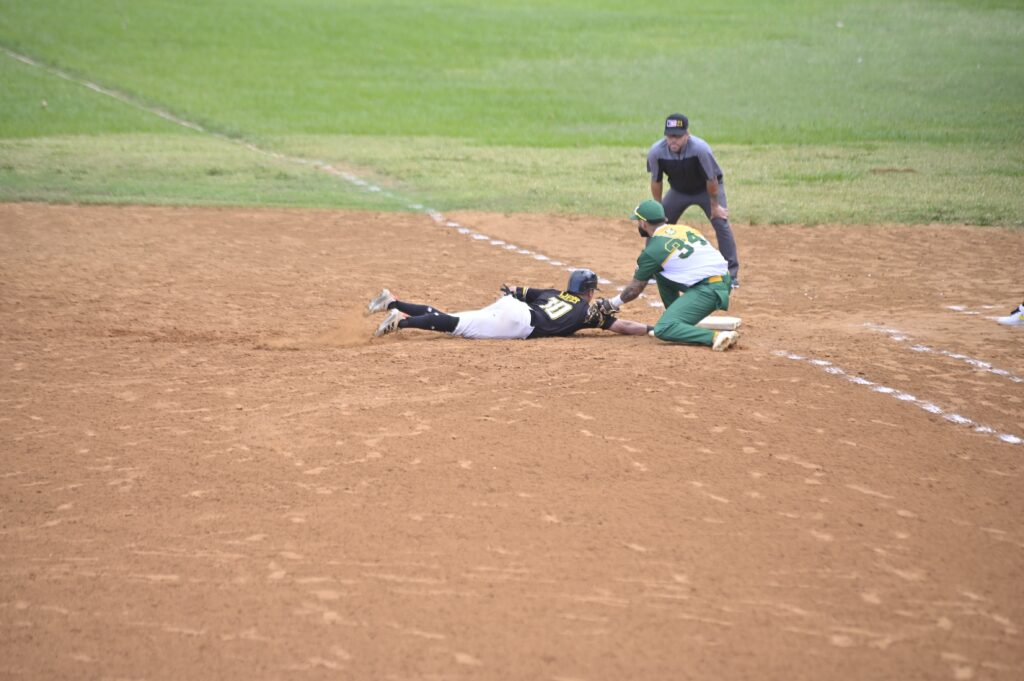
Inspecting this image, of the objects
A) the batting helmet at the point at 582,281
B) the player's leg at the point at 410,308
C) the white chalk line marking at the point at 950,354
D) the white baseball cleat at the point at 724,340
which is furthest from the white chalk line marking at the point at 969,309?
the player's leg at the point at 410,308

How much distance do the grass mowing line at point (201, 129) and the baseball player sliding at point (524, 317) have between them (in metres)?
7.97

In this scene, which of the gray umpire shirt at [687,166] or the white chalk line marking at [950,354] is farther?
the gray umpire shirt at [687,166]

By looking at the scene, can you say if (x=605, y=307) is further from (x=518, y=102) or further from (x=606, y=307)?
(x=518, y=102)

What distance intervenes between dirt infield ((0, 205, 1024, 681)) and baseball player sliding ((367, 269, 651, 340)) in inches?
9.0

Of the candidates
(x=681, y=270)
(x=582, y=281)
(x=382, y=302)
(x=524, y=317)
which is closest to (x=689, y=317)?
(x=681, y=270)

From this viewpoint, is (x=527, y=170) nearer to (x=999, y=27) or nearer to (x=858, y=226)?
(x=858, y=226)

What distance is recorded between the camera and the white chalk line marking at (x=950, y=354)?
10.1 m

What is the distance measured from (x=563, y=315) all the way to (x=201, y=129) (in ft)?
65.8

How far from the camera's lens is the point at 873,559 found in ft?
22.3

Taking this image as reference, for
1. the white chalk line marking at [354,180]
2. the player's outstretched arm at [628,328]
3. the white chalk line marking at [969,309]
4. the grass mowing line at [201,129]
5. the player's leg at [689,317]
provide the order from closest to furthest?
the white chalk line marking at [354,180] → the player's leg at [689,317] → the player's outstretched arm at [628,328] → the white chalk line marking at [969,309] → the grass mowing line at [201,129]

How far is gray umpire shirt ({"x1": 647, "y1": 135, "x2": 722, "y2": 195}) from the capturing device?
44.6 feet

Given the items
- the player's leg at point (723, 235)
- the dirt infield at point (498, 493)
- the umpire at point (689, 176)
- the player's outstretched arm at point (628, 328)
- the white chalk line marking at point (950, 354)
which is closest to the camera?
the dirt infield at point (498, 493)

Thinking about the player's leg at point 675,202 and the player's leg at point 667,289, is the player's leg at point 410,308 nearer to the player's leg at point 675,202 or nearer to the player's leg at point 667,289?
the player's leg at point 667,289

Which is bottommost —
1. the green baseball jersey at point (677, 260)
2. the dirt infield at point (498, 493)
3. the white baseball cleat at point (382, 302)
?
the dirt infield at point (498, 493)
